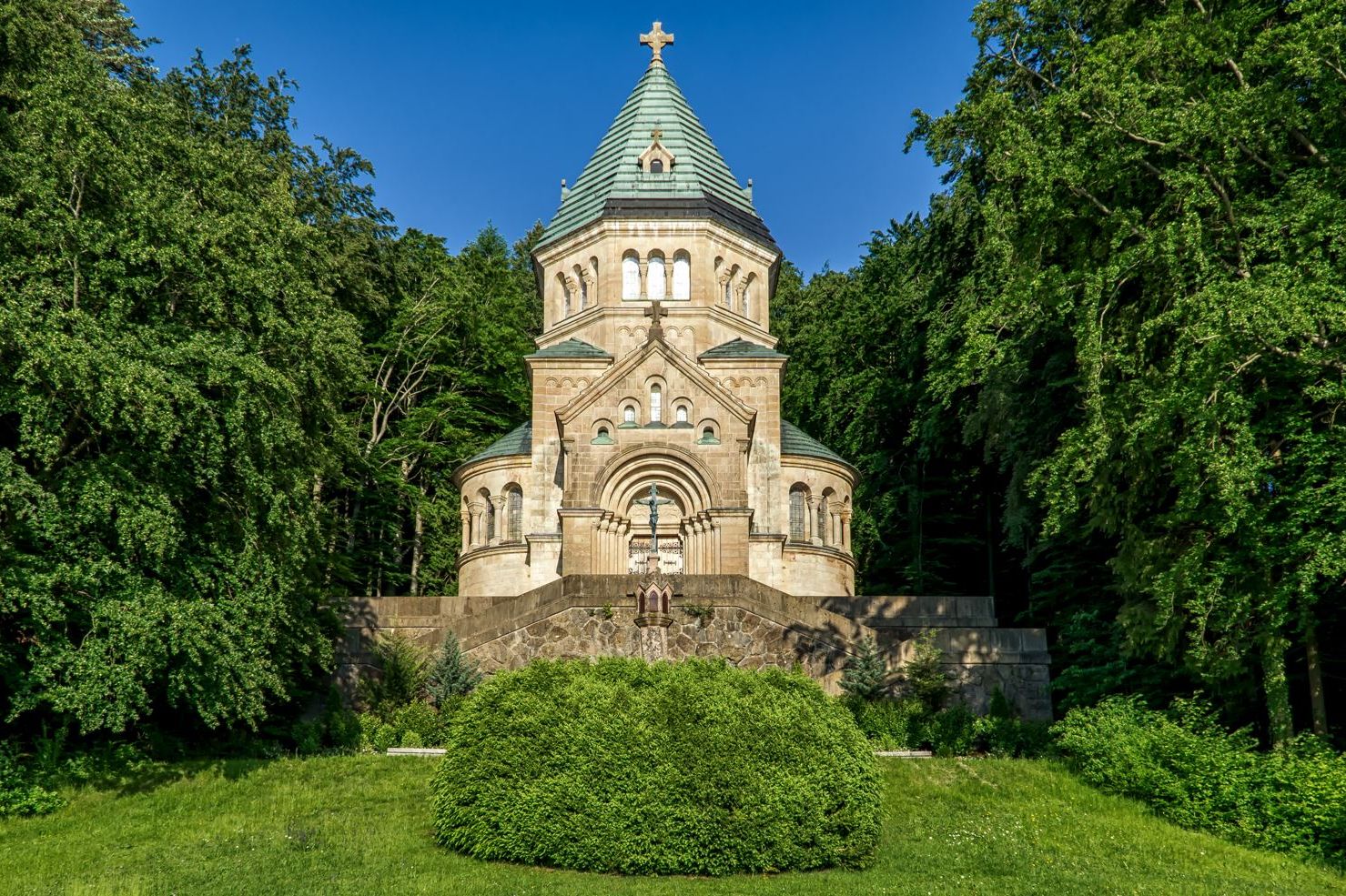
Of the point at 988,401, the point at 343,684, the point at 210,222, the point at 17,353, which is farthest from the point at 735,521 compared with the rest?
the point at 17,353

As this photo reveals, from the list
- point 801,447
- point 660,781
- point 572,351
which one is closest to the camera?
point 660,781

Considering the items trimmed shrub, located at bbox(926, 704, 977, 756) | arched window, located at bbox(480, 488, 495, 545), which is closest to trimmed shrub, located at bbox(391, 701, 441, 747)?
trimmed shrub, located at bbox(926, 704, 977, 756)

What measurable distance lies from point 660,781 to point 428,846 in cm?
286

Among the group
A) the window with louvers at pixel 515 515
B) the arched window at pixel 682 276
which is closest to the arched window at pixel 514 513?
the window with louvers at pixel 515 515

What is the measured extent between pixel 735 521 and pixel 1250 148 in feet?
49.6

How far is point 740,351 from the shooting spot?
107 ft

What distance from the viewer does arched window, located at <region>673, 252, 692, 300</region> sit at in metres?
34.3

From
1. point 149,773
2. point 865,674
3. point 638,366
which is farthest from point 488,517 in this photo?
point 149,773

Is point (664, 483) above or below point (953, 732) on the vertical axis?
above

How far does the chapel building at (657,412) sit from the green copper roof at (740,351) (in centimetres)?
6

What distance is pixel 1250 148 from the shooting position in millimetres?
16406

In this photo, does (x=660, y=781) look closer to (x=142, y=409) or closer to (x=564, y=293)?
(x=142, y=409)

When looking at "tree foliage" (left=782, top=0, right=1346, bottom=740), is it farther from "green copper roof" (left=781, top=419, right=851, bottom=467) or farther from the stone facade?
"green copper roof" (left=781, top=419, right=851, bottom=467)

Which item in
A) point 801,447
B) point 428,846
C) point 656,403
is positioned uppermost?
point 656,403
